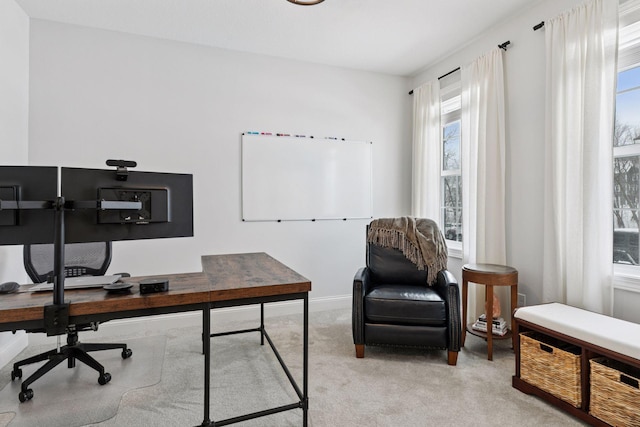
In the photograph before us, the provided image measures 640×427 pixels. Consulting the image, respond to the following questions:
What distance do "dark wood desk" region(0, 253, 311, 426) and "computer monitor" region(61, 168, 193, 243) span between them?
0.85 feet

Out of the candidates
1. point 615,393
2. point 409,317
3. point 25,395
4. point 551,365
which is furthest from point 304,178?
point 615,393

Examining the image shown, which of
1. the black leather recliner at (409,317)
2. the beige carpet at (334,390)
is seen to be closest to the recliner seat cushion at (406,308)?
the black leather recliner at (409,317)

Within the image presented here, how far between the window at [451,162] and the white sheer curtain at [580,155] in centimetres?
112

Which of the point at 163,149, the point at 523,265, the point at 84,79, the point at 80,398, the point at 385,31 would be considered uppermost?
the point at 385,31

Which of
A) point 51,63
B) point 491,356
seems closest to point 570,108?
point 491,356

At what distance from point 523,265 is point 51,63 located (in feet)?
14.5

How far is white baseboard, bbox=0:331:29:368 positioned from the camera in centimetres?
255

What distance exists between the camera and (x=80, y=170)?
1436mm

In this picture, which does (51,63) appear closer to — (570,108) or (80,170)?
(80,170)

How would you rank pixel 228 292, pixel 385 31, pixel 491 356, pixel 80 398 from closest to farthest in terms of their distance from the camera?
1. pixel 228 292
2. pixel 80 398
3. pixel 491 356
4. pixel 385 31

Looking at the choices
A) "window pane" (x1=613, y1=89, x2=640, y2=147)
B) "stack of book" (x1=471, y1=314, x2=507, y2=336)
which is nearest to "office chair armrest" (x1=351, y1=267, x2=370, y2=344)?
"stack of book" (x1=471, y1=314, x2=507, y2=336)

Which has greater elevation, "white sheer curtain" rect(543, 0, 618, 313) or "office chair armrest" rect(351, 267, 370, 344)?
"white sheer curtain" rect(543, 0, 618, 313)

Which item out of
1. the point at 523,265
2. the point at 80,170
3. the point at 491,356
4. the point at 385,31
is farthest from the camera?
the point at 385,31

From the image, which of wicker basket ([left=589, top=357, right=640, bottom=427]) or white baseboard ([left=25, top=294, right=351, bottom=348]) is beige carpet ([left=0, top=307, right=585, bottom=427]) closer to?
wicker basket ([left=589, top=357, right=640, bottom=427])
